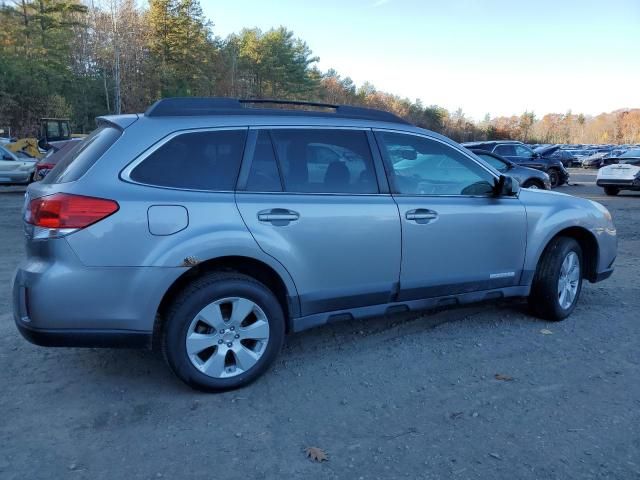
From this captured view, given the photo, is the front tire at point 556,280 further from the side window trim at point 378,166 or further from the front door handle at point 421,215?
the side window trim at point 378,166

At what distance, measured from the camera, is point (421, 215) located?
4219 mm

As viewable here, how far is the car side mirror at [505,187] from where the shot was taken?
460cm

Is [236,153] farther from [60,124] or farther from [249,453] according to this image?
[60,124]

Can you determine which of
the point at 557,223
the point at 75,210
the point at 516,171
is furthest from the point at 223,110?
the point at 516,171

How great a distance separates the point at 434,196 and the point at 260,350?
176 centimetres

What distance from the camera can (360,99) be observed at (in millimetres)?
99375

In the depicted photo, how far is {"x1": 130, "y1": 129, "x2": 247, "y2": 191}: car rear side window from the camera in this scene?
3.45 meters

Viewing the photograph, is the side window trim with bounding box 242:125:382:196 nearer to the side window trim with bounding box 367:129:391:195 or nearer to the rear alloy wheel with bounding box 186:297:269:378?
the side window trim with bounding box 367:129:391:195

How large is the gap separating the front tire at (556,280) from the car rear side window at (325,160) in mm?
1856

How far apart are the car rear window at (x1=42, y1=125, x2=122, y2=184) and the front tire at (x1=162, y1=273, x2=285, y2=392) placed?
94 centimetres

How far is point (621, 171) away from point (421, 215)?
16797 millimetres

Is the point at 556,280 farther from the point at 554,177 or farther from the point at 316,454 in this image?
the point at 554,177

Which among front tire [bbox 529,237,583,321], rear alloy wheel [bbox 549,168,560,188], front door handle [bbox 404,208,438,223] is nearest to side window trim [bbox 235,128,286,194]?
front door handle [bbox 404,208,438,223]

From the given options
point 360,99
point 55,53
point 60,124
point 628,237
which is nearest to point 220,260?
point 628,237
